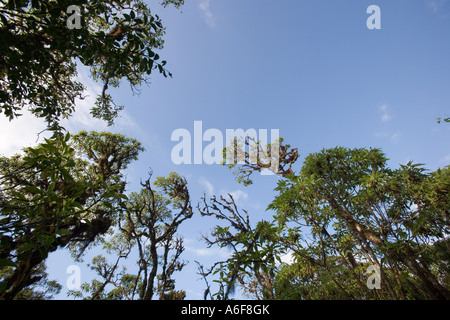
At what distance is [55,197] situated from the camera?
1634mm

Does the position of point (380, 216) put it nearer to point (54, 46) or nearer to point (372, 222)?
point (372, 222)

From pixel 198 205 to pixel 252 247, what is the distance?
872cm

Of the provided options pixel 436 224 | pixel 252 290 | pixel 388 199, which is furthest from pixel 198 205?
pixel 436 224

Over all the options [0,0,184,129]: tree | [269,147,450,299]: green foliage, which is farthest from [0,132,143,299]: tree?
[269,147,450,299]: green foliage

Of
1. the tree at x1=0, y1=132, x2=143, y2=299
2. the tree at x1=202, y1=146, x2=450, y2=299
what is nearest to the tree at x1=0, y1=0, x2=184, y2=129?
the tree at x1=0, y1=132, x2=143, y2=299

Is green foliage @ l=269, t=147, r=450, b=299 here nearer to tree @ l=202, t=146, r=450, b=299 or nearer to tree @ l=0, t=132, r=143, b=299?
tree @ l=202, t=146, r=450, b=299

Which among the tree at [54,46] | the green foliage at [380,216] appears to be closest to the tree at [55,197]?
the tree at [54,46]

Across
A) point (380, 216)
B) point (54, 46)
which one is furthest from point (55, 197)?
point (380, 216)

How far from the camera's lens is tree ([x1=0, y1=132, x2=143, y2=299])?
62.4 inches

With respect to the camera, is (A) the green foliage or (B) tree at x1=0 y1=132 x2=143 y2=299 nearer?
(B) tree at x1=0 y1=132 x2=143 y2=299

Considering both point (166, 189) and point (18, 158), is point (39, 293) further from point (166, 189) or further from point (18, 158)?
point (166, 189)

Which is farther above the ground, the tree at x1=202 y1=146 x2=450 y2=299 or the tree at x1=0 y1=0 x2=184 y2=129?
the tree at x1=0 y1=0 x2=184 y2=129

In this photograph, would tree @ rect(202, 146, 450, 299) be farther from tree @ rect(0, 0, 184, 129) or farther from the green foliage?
tree @ rect(0, 0, 184, 129)
